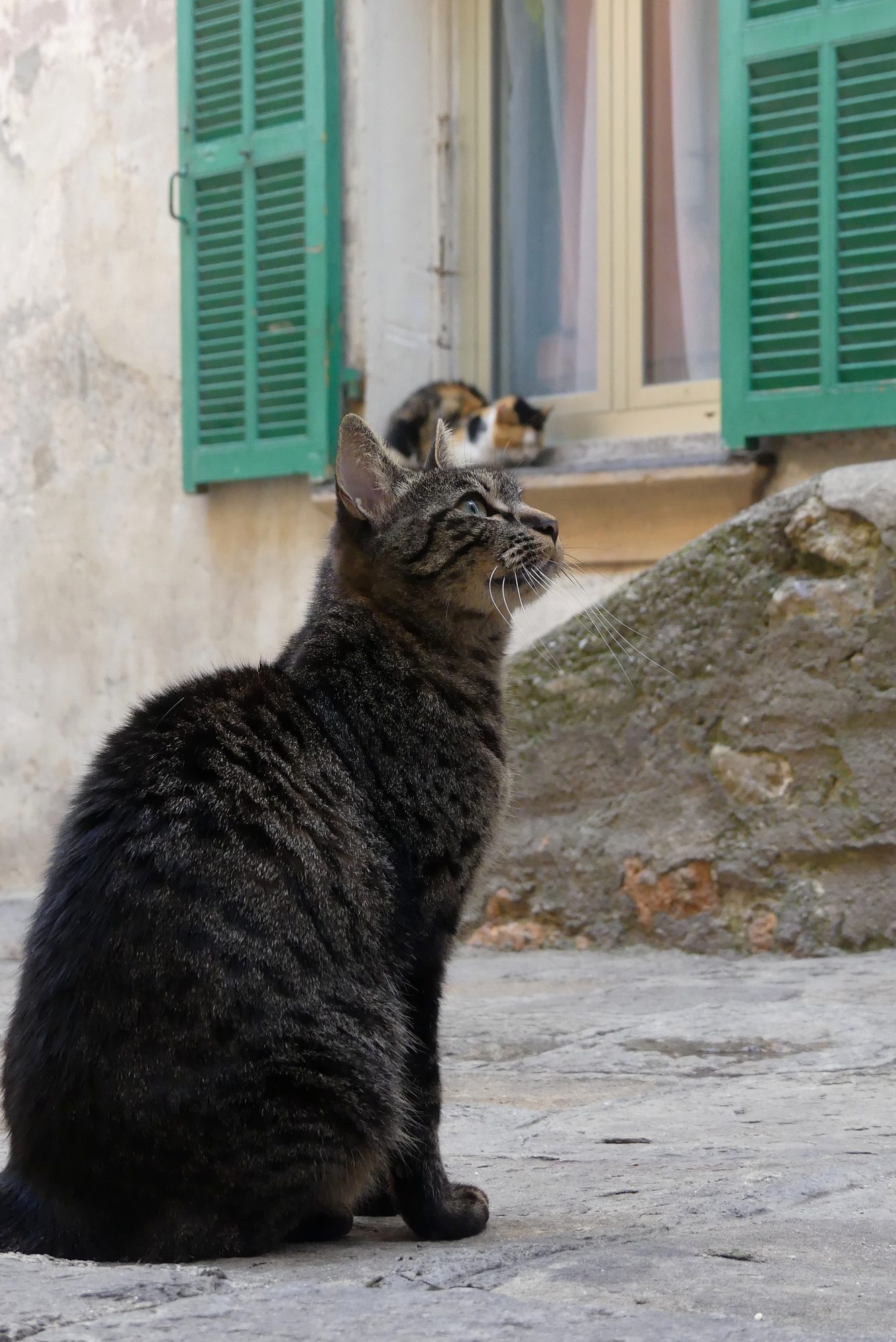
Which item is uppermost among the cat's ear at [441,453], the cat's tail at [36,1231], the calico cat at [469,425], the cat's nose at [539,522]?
the calico cat at [469,425]

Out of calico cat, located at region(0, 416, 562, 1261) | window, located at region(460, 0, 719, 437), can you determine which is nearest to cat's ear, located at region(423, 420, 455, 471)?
calico cat, located at region(0, 416, 562, 1261)

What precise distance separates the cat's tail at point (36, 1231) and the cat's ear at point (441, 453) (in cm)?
137

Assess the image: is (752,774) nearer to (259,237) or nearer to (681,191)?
(681,191)

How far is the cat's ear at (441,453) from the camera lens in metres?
3.01

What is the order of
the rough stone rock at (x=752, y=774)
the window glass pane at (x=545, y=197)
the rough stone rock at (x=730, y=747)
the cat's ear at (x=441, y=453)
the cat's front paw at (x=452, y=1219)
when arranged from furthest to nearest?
1. the window glass pane at (x=545, y=197)
2. the rough stone rock at (x=752, y=774)
3. the rough stone rock at (x=730, y=747)
4. the cat's ear at (x=441, y=453)
5. the cat's front paw at (x=452, y=1219)

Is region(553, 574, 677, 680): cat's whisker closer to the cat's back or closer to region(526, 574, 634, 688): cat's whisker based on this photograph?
region(526, 574, 634, 688): cat's whisker

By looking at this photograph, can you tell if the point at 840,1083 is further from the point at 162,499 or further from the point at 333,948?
the point at 162,499

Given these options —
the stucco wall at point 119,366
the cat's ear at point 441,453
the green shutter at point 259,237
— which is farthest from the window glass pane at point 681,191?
the cat's ear at point 441,453

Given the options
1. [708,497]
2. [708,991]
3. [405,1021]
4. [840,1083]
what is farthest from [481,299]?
[405,1021]

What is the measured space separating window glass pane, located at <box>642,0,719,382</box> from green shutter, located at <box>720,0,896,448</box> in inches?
30.0

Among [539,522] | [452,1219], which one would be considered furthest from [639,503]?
[452,1219]

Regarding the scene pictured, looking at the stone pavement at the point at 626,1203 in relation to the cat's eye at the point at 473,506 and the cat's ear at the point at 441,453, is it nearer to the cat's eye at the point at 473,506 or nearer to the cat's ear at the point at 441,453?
the cat's eye at the point at 473,506

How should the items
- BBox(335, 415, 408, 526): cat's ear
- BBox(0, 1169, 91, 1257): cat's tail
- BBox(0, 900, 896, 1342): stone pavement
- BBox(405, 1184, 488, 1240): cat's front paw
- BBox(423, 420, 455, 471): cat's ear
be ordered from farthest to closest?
BBox(423, 420, 455, 471): cat's ear, BBox(335, 415, 408, 526): cat's ear, BBox(405, 1184, 488, 1240): cat's front paw, BBox(0, 1169, 91, 1257): cat's tail, BBox(0, 900, 896, 1342): stone pavement

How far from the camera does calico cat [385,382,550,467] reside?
6.88 meters
